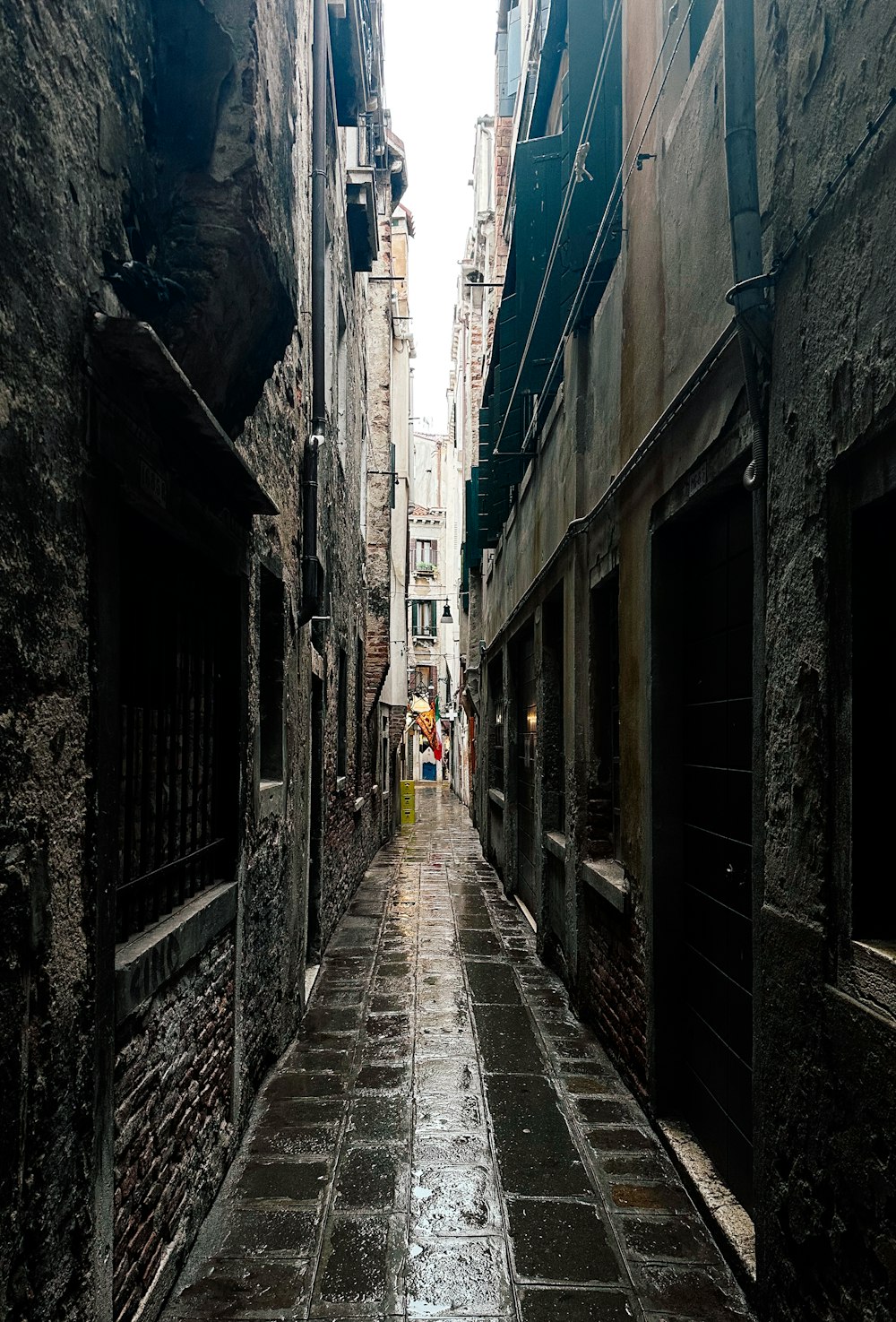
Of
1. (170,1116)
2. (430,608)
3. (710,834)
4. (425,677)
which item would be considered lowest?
(170,1116)

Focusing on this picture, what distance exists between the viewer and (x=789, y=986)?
2555 millimetres

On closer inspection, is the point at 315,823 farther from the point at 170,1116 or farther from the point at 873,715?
the point at 873,715

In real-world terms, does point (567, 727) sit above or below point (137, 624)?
below

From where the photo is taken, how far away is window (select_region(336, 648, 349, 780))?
9.81 meters

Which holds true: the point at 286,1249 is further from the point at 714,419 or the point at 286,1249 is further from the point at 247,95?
the point at 247,95

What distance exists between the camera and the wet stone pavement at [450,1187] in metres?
2.93

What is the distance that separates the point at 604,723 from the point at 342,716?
4976mm

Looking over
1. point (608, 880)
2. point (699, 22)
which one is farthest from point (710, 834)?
point (699, 22)

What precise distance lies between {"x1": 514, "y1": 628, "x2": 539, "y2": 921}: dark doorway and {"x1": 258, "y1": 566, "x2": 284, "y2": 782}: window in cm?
451

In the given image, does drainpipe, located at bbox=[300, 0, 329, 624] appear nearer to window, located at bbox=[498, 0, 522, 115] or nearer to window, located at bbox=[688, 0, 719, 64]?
window, located at bbox=[688, 0, 719, 64]

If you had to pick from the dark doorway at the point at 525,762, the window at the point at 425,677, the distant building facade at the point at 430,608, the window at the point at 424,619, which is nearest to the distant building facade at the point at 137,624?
the dark doorway at the point at 525,762

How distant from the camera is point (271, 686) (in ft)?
17.0

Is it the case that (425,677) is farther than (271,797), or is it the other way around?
(425,677)

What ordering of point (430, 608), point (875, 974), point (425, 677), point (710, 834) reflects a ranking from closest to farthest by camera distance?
point (875, 974) < point (710, 834) < point (430, 608) < point (425, 677)
